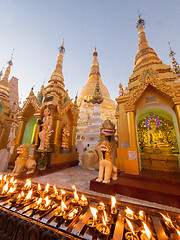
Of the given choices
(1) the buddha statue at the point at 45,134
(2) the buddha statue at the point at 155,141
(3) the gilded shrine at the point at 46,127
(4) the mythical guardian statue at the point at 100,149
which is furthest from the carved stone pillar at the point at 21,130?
(2) the buddha statue at the point at 155,141

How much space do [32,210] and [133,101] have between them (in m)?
5.11

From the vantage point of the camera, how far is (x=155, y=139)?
5711 mm

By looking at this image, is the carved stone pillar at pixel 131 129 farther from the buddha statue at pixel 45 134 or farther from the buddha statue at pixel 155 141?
the buddha statue at pixel 45 134

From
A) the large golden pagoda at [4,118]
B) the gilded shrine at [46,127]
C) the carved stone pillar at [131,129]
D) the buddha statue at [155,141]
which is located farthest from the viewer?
the large golden pagoda at [4,118]

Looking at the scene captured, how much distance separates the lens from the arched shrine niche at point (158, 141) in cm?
498

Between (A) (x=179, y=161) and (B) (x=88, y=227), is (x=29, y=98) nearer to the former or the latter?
(B) (x=88, y=227)

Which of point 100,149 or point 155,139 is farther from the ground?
point 155,139

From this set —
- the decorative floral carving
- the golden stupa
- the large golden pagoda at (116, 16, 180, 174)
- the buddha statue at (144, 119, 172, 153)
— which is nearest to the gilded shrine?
the large golden pagoda at (116, 16, 180, 174)

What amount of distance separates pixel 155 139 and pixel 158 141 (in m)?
0.21

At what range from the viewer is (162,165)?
5004 mm

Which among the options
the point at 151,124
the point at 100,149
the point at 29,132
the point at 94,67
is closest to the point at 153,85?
the point at 151,124

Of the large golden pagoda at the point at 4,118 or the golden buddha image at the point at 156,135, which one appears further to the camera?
the large golden pagoda at the point at 4,118

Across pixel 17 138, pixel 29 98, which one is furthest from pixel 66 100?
pixel 17 138

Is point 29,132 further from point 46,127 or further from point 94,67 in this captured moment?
point 94,67
